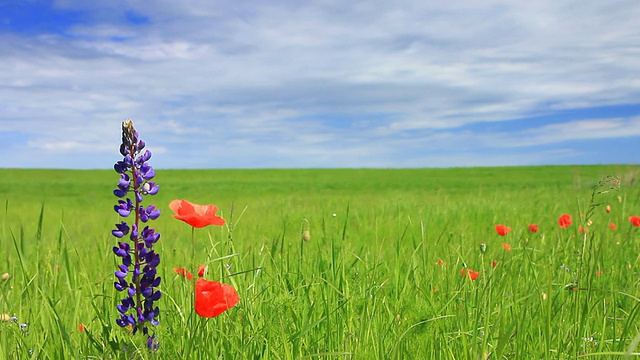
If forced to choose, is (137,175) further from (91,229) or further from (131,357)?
(91,229)

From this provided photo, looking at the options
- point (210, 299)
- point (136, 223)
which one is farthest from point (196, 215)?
point (210, 299)

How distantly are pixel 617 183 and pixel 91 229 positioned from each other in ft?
31.7

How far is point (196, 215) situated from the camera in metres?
1.83

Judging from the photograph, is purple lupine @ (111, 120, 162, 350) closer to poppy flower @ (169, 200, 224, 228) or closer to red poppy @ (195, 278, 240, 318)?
poppy flower @ (169, 200, 224, 228)

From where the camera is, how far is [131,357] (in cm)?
185

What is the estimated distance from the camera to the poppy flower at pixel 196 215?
181 cm

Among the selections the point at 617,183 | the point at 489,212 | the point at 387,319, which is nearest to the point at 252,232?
the point at 489,212

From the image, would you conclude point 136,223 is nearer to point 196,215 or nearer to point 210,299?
point 196,215

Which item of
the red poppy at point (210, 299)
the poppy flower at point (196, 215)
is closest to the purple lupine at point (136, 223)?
the poppy flower at point (196, 215)

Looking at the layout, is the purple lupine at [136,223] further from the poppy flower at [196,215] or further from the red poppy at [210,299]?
the red poppy at [210,299]

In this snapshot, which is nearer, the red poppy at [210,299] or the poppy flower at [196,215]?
the red poppy at [210,299]

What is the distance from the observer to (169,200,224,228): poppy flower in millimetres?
1808

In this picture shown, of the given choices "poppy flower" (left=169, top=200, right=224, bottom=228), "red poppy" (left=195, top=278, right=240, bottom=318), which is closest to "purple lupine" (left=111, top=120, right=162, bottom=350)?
"poppy flower" (left=169, top=200, right=224, bottom=228)

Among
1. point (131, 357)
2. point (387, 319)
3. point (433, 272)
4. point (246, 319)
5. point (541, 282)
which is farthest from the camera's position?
point (541, 282)
